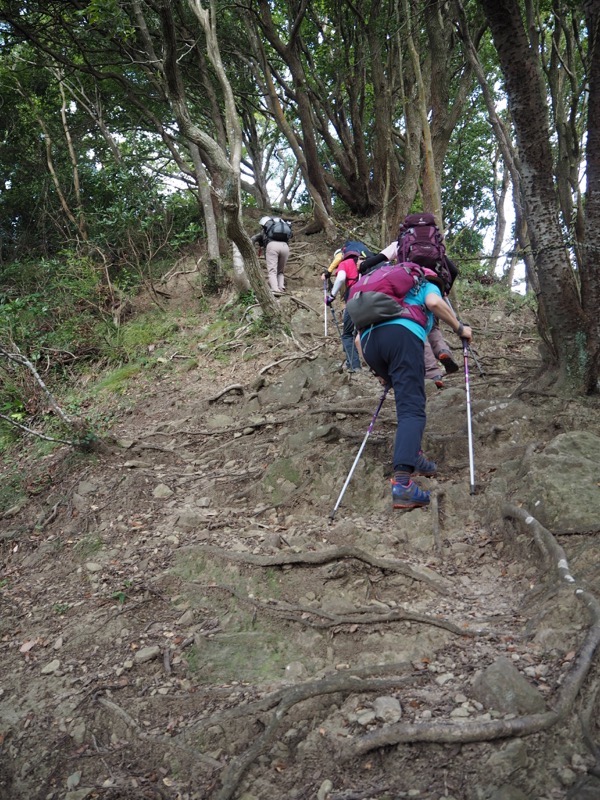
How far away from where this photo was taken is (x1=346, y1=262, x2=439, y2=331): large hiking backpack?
4383 mm

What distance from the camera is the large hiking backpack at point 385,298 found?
438 centimetres

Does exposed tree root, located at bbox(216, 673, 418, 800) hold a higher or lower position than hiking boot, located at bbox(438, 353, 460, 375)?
lower

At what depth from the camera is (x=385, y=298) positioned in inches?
172

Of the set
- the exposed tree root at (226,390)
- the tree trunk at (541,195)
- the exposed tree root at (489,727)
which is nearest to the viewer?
the exposed tree root at (489,727)

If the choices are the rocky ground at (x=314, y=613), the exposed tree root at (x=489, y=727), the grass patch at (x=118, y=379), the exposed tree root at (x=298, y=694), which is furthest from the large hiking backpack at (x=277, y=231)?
the exposed tree root at (x=489, y=727)

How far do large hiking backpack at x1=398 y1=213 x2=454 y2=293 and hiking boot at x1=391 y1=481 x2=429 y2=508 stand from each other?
2167mm

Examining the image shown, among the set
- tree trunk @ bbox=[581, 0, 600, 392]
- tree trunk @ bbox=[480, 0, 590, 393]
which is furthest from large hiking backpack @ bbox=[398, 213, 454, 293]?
tree trunk @ bbox=[581, 0, 600, 392]

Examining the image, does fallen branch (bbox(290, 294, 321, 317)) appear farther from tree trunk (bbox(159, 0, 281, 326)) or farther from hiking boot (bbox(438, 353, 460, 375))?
hiking boot (bbox(438, 353, 460, 375))

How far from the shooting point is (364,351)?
15.3 ft

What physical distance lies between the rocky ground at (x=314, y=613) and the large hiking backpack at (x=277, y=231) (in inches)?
197

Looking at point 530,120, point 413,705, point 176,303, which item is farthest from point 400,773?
point 176,303

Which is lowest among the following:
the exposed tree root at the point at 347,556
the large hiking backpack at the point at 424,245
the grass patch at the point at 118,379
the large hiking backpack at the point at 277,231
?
the exposed tree root at the point at 347,556

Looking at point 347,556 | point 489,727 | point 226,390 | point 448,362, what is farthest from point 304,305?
point 489,727

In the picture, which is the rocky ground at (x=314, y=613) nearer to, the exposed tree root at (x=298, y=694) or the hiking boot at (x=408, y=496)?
the exposed tree root at (x=298, y=694)
